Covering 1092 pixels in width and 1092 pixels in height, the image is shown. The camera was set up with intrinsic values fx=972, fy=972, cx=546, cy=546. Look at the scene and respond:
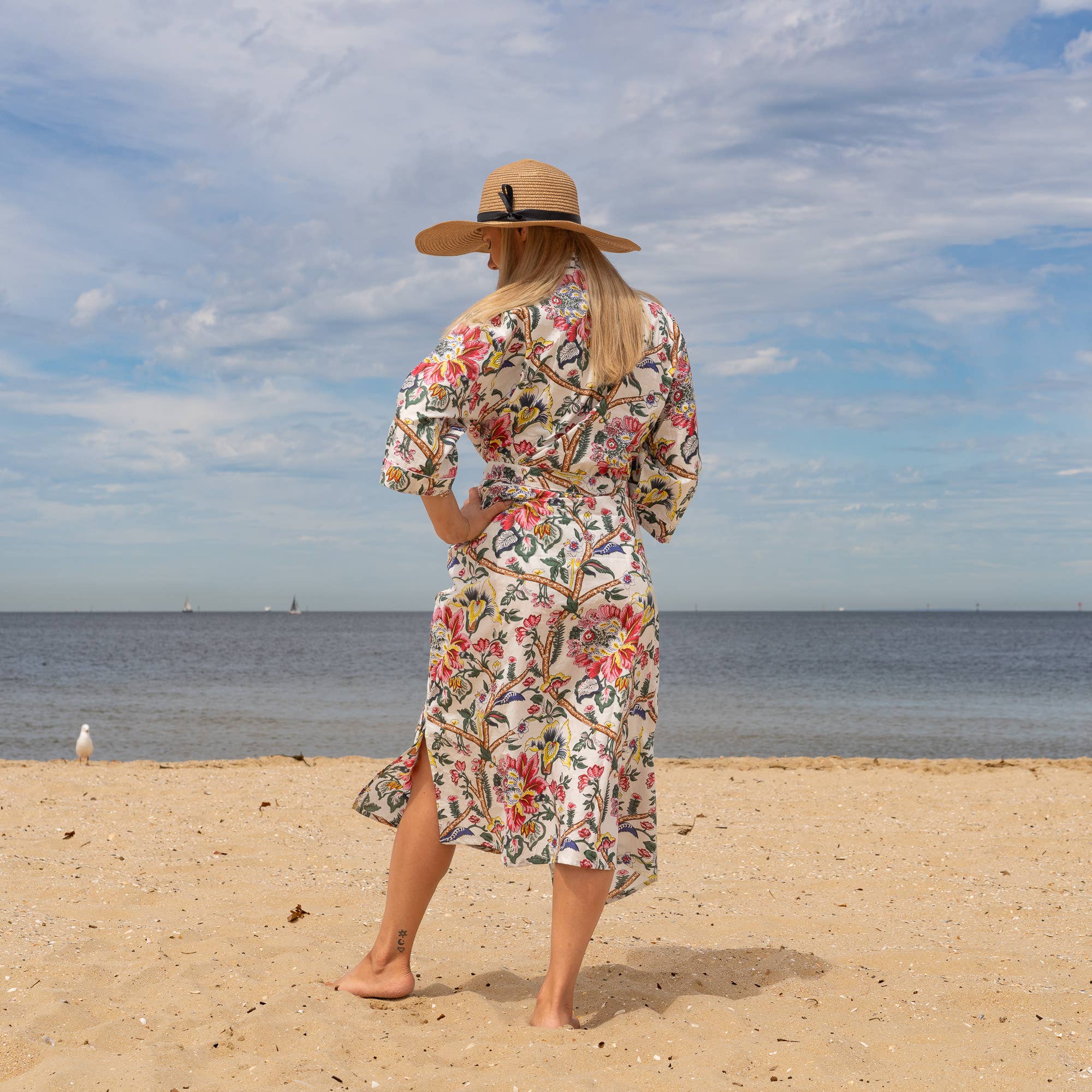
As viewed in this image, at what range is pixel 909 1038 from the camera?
260cm

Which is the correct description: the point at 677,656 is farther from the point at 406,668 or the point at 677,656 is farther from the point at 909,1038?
the point at 909,1038

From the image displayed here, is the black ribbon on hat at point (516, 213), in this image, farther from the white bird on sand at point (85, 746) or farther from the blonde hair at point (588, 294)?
the white bird on sand at point (85, 746)

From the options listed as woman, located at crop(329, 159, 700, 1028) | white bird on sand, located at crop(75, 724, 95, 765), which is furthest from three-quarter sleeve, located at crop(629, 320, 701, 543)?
white bird on sand, located at crop(75, 724, 95, 765)

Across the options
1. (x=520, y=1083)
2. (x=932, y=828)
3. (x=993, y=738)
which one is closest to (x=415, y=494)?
(x=520, y=1083)

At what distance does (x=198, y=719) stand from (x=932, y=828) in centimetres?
1409

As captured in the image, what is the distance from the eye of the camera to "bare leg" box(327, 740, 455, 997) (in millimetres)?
2736

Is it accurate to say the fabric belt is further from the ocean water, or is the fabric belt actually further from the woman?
the ocean water

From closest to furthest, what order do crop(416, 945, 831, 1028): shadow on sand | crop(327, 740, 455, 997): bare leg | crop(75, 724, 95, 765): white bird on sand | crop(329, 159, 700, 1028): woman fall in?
crop(329, 159, 700, 1028): woman < crop(327, 740, 455, 997): bare leg < crop(416, 945, 831, 1028): shadow on sand < crop(75, 724, 95, 765): white bird on sand

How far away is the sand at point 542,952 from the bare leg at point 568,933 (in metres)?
0.07

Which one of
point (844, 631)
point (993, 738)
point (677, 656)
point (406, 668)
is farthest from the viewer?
point (844, 631)

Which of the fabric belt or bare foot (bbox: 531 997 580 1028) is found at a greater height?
the fabric belt

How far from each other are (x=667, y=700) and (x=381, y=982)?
18.1 meters

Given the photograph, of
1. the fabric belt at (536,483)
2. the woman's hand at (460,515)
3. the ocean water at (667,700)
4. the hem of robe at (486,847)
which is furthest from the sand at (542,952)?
the ocean water at (667,700)

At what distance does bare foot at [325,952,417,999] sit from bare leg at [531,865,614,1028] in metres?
0.44
